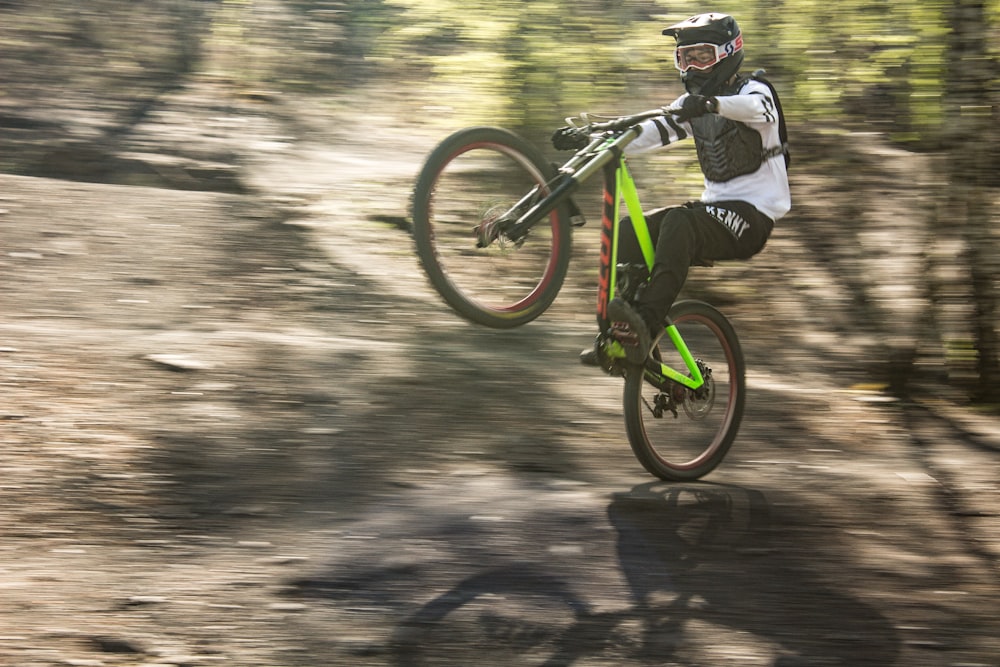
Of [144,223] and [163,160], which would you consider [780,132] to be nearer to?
[144,223]

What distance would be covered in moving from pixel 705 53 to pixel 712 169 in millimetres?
585

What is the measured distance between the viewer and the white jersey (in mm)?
4988

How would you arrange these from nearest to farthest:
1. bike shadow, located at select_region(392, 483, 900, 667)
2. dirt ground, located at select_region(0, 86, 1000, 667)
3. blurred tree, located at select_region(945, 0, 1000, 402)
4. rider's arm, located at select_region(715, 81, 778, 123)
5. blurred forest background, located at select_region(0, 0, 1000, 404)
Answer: bike shadow, located at select_region(392, 483, 900, 667) < dirt ground, located at select_region(0, 86, 1000, 667) < rider's arm, located at select_region(715, 81, 778, 123) < blurred tree, located at select_region(945, 0, 1000, 402) < blurred forest background, located at select_region(0, 0, 1000, 404)

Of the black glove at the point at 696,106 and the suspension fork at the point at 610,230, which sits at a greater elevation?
the black glove at the point at 696,106

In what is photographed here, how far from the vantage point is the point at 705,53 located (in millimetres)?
5102

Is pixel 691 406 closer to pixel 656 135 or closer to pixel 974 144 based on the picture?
pixel 656 135

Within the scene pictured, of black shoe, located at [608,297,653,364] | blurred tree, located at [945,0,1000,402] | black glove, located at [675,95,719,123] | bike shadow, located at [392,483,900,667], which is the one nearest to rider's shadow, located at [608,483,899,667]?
bike shadow, located at [392,483,900,667]

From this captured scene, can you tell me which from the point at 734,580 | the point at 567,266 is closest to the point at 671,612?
the point at 734,580

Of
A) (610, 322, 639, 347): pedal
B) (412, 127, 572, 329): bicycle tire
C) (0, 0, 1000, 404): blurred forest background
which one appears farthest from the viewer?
(0, 0, 1000, 404): blurred forest background

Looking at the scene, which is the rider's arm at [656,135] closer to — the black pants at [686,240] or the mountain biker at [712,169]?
the mountain biker at [712,169]

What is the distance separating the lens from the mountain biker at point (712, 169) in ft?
16.6

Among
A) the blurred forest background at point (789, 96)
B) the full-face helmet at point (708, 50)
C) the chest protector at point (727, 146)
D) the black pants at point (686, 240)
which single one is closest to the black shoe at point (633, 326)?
the black pants at point (686, 240)

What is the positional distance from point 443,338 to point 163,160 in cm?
435

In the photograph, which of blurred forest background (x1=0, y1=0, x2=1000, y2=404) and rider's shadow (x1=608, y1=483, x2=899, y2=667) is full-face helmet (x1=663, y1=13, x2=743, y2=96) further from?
blurred forest background (x1=0, y1=0, x2=1000, y2=404)
